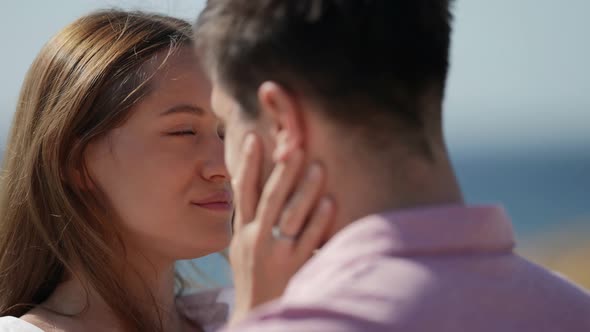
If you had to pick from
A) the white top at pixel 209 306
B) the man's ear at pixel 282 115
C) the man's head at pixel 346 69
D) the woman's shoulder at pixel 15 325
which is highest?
the man's head at pixel 346 69

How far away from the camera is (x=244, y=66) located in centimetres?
141

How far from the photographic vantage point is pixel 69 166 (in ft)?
9.19

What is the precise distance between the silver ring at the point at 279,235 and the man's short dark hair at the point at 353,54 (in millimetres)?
254

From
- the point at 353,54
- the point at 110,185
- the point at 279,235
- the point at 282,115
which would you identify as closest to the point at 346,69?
the point at 353,54

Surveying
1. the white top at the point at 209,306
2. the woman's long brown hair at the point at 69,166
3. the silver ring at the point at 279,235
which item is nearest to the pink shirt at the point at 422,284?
the silver ring at the point at 279,235

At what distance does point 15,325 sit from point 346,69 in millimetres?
1666

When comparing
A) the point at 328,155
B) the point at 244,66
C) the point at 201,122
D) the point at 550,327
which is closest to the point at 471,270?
the point at 550,327

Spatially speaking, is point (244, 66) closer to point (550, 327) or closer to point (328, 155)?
point (328, 155)

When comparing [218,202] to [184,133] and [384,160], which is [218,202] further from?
[384,160]

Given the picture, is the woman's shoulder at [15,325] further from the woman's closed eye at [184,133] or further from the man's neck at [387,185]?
the man's neck at [387,185]

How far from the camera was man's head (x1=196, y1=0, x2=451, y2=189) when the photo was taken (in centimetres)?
133

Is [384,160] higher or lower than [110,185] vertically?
higher

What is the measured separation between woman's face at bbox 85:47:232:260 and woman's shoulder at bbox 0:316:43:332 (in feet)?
1.41

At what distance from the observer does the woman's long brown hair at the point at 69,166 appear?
2.76 m
